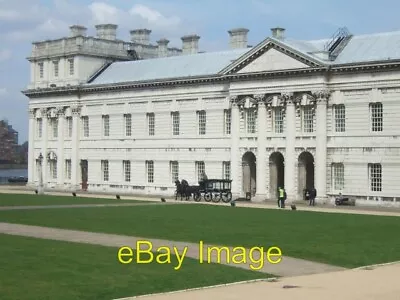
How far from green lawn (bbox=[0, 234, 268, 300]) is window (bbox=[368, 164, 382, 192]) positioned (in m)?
35.4

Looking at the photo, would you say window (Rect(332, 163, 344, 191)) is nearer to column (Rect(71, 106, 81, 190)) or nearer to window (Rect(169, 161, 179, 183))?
window (Rect(169, 161, 179, 183))

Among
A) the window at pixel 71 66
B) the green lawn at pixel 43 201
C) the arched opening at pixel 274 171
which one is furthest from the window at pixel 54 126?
the arched opening at pixel 274 171

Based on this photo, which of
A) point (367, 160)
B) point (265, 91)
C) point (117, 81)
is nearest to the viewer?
point (367, 160)

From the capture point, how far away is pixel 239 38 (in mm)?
74812

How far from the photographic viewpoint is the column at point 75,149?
7850cm

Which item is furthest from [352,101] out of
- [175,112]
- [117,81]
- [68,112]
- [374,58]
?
[68,112]

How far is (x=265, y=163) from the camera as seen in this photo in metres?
62.1

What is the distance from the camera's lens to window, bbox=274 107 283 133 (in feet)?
202

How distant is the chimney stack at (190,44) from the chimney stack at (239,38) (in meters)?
6.46

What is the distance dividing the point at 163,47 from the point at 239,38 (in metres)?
13.3

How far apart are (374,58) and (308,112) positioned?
597 centimetres

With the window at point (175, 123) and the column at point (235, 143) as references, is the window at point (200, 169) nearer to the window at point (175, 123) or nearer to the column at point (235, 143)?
the window at point (175, 123)

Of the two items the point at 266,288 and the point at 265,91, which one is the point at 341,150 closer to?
→ the point at 265,91

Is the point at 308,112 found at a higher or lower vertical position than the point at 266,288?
higher
